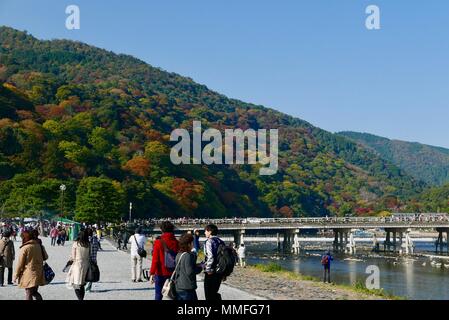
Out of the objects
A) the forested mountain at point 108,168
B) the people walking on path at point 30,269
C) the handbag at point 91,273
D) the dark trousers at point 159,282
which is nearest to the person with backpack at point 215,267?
the dark trousers at point 159,282

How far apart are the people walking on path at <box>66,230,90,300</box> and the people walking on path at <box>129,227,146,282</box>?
4695 millimetres

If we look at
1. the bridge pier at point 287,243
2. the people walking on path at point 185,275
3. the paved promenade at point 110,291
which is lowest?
the bridge pier at point 287,243

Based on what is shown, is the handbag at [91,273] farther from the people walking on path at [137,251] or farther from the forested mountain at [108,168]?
the forested mountain at [108,168]

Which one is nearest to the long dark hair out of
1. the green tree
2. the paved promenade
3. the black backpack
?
the paved promenade

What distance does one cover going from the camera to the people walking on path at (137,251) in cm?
1659

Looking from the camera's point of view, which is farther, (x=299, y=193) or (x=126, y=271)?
(x=299, y=193)

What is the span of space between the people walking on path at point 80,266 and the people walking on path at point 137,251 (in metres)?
4.70

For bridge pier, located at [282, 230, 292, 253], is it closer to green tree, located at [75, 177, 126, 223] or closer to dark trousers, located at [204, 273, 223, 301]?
green tree, located at [75, 177, 126, 223]

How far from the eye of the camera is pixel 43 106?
115 metres

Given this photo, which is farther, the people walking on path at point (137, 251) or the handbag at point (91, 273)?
the people walking on path at point (137, 251)

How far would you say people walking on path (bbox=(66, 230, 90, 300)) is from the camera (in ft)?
38.1
